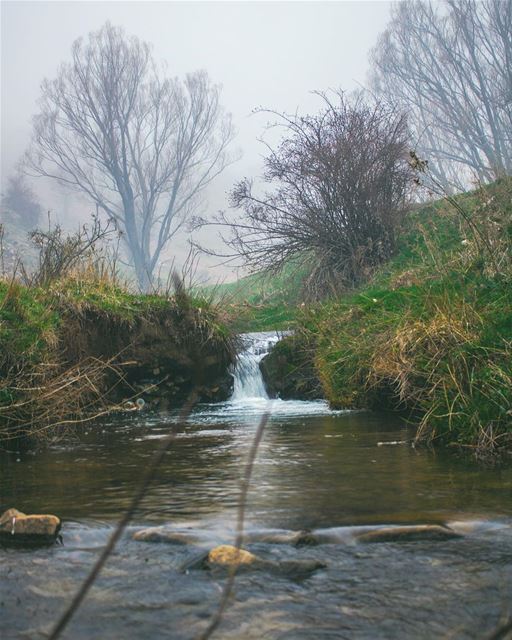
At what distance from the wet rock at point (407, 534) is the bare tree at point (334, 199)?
1168 cm

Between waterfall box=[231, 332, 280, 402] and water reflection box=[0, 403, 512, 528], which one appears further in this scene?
waterfall box=[231, 332, 280, 402]

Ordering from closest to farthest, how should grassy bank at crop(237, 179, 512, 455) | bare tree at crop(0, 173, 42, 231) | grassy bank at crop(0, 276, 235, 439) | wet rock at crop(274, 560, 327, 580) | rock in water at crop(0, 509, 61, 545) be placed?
wet rock at crop(274, 560, 327, 580)
rock in water at crop(0, 509, 61, 545)
grassy bank at crop(237, 179, 512, 455)
grassy bank at crop(0, 276, 235, 439)
bare tree at crop(0, 173, 42, 231)

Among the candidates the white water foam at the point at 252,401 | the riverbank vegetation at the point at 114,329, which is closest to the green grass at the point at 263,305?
the white water foam at the point at 252,401

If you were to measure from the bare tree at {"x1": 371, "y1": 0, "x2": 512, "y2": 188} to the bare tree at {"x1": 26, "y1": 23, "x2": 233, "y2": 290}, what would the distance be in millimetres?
9762

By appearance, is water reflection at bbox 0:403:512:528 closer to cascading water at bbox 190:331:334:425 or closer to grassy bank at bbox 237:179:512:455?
grassy bank at bbox 237:179:512:455

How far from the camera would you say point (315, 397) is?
10.4 meters

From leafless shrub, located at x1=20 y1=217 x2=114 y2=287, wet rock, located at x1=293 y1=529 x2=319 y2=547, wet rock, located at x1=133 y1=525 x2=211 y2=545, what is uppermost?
leafless shrub, located at x1=20 y1=217 x2=114 y2=287

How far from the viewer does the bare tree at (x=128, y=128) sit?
119 feet

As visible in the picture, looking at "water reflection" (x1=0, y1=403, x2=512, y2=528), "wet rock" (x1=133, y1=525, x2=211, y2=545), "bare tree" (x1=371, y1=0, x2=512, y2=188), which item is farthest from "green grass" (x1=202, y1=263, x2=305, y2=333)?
"bare tree" (x1=371, y1=0, x2=512, y2=188)

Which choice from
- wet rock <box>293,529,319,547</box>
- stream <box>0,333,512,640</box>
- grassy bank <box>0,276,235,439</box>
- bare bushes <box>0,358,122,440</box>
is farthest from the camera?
grassy bank <box>0,276,235,439</box>

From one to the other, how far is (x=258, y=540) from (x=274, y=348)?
7.44 metres

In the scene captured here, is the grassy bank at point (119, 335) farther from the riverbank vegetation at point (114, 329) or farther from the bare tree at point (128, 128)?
the bare tree at point (128, 128)

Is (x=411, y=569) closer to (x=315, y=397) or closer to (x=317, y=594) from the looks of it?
(x=317, y=594)

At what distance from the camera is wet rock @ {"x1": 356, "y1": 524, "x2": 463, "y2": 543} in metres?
3.72
